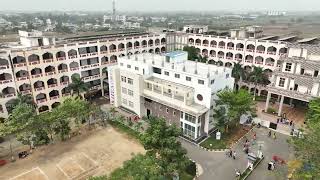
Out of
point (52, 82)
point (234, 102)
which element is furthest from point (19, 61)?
point (234, 102)

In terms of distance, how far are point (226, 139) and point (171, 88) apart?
43.1 ft

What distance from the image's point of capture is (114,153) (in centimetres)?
4150

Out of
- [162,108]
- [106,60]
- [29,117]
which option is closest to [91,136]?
[29,117]

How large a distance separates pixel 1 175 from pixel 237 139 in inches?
1463

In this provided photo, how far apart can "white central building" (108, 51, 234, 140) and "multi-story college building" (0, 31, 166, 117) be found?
8.80 metres

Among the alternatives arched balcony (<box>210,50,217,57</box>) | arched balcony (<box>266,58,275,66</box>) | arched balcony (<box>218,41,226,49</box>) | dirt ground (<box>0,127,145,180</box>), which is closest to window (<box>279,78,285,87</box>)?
arched balcony (<box>266,58,275,66</box>)

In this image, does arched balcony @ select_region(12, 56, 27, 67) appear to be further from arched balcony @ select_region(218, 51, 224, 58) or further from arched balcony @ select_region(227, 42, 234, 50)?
arched balcony @ select_region(227, 42, 234, 50)

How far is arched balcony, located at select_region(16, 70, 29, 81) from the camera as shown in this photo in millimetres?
51812

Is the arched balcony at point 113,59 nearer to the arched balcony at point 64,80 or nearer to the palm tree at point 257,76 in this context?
the arched balcony at point 64,80

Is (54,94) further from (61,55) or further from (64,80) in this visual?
(61,55)

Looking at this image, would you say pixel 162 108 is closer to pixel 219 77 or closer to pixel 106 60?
pixel 219 77

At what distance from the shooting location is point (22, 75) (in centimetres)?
5262

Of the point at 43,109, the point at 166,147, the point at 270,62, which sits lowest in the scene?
the point at 43,109

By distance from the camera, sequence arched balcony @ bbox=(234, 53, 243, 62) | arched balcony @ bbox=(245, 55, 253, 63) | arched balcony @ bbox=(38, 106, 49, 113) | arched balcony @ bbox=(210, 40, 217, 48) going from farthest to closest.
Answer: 1. arched balcony @ bbox=(210, 40, 217, 48)
2. arched balcony @ bbox=(234, 53, 243, 62)
3. arched balcony @ bbox=(245, 55, 253, 63)
4. arched balcony @ bbox=(38, 106, 49, 113)
